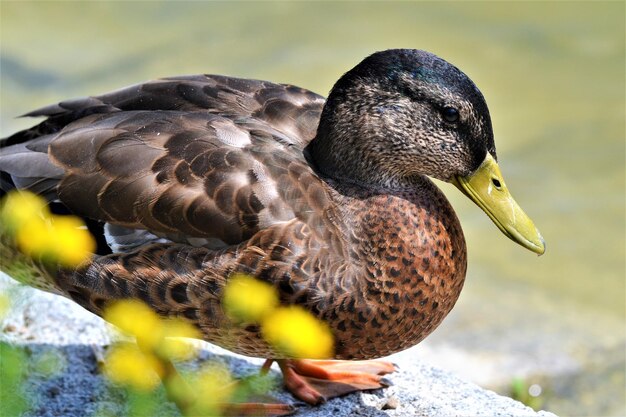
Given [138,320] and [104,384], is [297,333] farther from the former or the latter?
[104,384]

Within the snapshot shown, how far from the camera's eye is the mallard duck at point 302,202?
377 cm

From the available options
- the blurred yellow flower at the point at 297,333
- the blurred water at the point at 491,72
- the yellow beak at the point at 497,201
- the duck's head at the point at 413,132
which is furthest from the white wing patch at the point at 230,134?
the blurred water at the point at 491,72

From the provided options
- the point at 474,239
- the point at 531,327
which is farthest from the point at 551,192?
the point at 531,327

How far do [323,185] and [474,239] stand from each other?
4164mm

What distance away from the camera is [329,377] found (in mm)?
4453

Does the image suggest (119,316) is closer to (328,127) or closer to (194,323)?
(194,323)

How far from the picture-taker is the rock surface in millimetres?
4199

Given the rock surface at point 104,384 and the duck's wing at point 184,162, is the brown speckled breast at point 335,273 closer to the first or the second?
the duck's wing at point 184,162

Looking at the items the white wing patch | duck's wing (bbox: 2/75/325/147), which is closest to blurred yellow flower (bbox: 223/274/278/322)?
the white wing patch

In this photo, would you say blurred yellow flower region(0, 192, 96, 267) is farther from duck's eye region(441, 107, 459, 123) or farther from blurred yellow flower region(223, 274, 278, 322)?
duck's eye region(441, 107, 459, 123)

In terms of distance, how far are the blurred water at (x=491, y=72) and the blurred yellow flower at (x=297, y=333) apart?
9.81 feet

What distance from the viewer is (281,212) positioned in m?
3.78

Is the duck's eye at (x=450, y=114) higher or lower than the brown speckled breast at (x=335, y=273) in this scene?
higher

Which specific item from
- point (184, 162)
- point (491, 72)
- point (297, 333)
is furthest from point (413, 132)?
point (491, 72)
